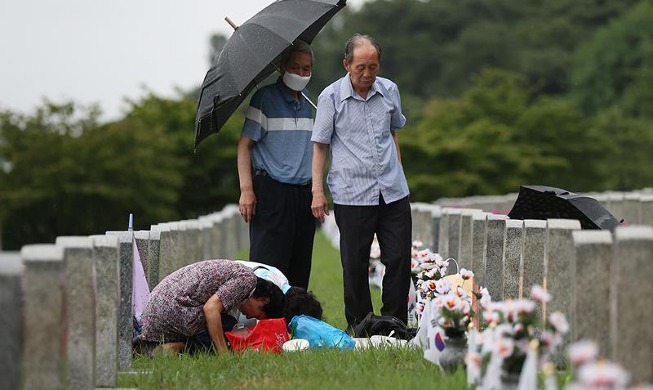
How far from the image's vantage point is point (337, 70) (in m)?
78.9

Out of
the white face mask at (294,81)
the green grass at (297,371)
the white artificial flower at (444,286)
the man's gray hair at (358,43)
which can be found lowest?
the green grass at (297,371)

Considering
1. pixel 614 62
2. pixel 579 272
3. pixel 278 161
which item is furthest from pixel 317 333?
pixel 614 62

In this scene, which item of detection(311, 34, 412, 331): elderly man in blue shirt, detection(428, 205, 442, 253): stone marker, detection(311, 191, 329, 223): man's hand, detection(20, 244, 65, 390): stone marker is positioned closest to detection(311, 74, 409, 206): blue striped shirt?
detection(311, 34, 412, 331): elderly man in blue shirt

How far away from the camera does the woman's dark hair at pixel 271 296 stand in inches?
364

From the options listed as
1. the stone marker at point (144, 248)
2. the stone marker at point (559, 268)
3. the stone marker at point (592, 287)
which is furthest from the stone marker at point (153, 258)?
the stone marker at point (592, 287)

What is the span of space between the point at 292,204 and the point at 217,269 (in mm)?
1602

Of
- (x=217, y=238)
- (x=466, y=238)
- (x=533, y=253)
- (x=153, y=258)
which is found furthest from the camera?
(x=217, y=238)

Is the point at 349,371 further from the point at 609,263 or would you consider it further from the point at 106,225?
the point at 106,225

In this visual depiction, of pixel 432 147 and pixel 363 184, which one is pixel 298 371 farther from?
pixel 432 147

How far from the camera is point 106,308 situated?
7531mm

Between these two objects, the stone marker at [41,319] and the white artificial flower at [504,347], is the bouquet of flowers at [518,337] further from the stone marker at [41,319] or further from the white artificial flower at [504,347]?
the stone marker at [41,319]

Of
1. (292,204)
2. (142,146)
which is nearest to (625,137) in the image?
(142,146)

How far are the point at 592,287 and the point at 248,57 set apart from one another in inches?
179

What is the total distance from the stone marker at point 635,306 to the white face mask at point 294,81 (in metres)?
4.85
